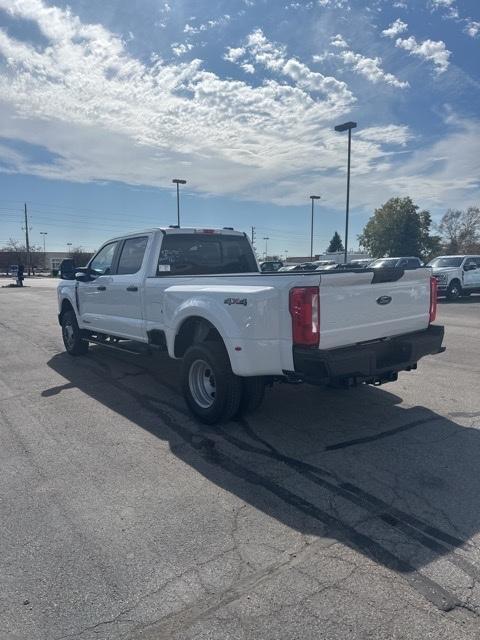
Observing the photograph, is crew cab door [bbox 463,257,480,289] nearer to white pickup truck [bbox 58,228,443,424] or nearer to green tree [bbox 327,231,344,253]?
white pickup truck [bbox 58,228,443,424]

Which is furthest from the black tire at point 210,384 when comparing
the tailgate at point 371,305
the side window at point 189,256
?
the side window at point 189,256

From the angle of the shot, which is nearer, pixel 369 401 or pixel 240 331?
pixel 240 331

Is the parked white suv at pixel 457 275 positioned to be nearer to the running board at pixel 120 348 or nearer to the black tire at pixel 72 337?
the black tire at pixel 72 337

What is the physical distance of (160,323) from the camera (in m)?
5.84

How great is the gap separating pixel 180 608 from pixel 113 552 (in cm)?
66

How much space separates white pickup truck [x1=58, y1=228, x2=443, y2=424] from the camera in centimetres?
401

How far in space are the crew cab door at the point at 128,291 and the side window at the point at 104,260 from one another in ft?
0.89

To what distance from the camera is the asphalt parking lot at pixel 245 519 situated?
235cm

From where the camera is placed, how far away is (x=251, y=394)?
15.8ft

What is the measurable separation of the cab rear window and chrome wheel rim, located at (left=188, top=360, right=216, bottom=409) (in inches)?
64.3

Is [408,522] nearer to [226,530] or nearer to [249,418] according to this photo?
[226,530]

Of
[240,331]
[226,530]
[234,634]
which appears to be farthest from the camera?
[240,331]

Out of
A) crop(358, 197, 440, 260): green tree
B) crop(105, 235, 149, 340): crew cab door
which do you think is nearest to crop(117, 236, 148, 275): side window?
crop(105, 235, 149, 340): crew cab door

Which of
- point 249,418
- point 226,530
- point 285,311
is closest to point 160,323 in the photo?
point 249,418
